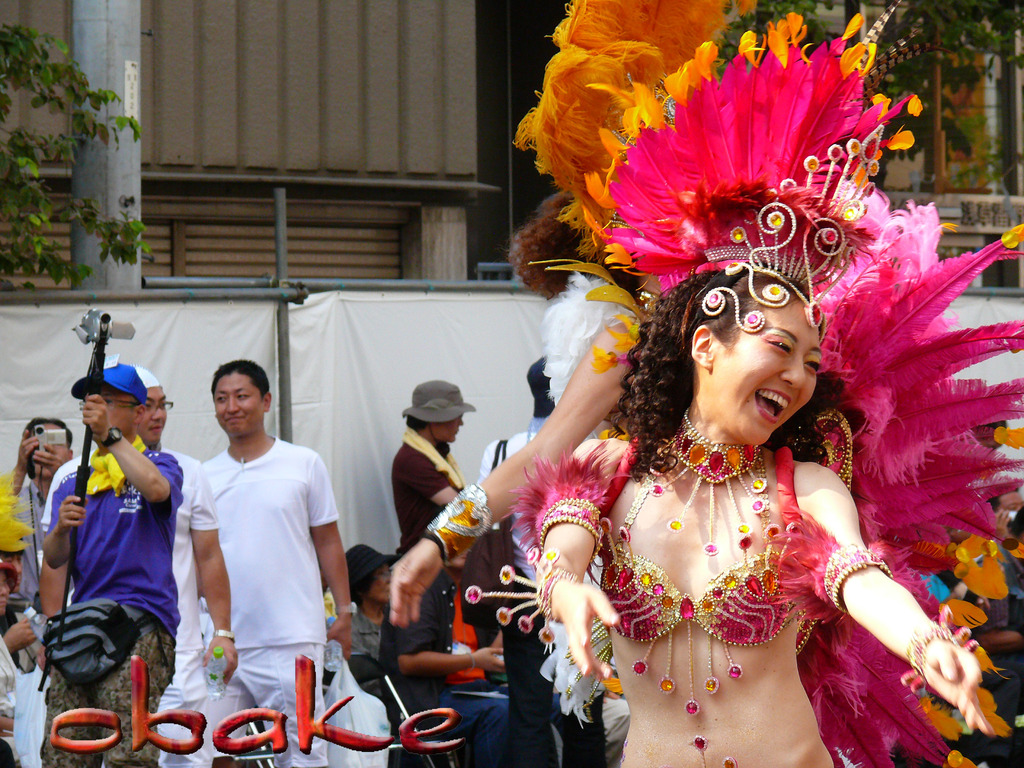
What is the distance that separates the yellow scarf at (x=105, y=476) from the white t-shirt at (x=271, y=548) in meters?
0.78

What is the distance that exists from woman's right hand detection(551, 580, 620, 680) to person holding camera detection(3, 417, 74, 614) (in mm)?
3805

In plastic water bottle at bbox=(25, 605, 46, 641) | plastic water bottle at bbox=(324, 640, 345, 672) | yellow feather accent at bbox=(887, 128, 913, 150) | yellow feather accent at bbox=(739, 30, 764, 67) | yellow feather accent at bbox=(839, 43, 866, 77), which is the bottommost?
plastic water bottle at bbox=(324, 640, 345, 672)

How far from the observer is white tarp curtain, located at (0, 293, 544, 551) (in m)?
5.88

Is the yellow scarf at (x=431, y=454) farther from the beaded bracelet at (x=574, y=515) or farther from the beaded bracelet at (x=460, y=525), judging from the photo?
the beaded bracelet at (x=574, y=515)

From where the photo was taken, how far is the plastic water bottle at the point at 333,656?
18.5ft

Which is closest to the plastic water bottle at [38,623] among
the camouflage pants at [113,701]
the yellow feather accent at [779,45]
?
the camouflage pants at [113,701]

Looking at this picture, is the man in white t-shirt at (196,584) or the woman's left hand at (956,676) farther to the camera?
the man in white t-shirt at (196,584)

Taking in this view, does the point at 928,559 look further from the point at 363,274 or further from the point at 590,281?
the point at 363,274

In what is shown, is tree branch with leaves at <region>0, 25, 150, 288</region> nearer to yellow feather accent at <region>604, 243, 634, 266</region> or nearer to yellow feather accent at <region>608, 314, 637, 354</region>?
yellow feather accent at <region>608, 314, 637, 354</region>

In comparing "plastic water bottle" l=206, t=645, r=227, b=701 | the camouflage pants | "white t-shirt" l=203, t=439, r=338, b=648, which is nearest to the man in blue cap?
the camouflage pants

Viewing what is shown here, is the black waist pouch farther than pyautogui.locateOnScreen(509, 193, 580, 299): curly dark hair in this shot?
Yes

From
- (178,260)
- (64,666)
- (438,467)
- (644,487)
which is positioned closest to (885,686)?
(644,487)

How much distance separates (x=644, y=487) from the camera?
9.05 feet

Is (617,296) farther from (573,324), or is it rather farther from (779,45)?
(779,45)
